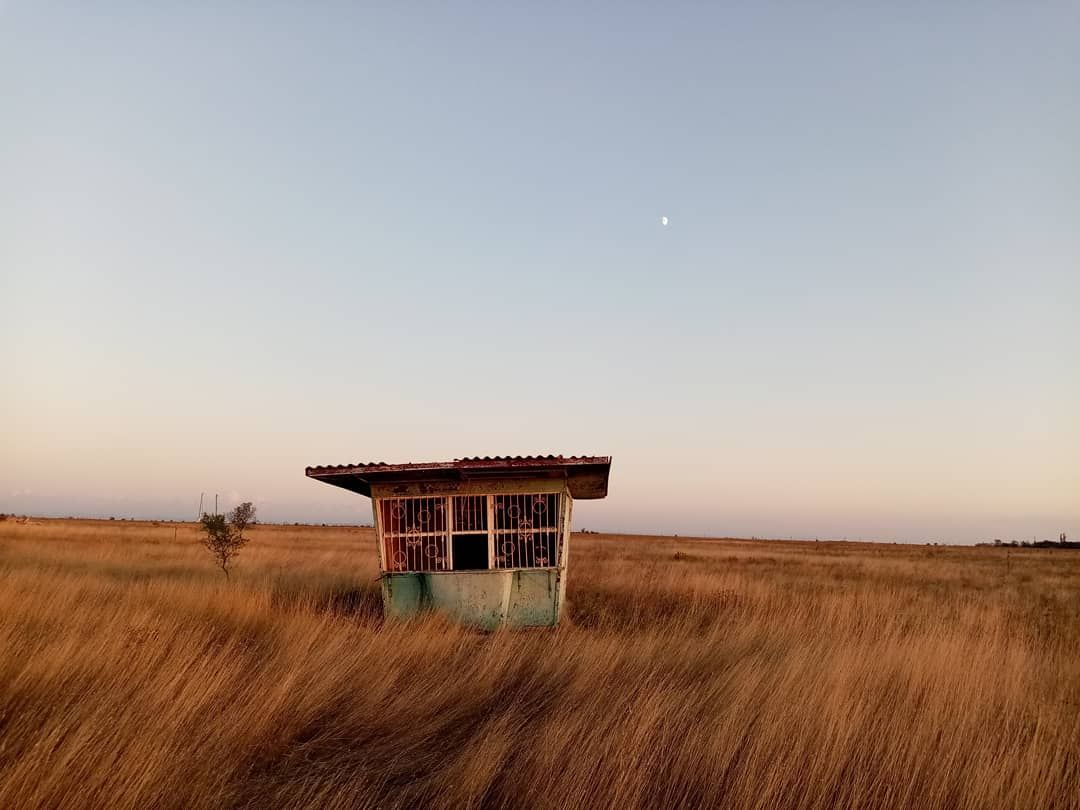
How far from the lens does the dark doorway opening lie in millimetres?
16438

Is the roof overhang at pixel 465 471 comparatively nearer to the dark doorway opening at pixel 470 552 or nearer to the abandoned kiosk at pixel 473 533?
the abandoned kiosk at pixel 473 533

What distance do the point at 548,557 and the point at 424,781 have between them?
713cm

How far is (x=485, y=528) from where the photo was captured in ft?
38.8

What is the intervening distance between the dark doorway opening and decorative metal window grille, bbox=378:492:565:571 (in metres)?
4.45

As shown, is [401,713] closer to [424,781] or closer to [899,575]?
[424,781]

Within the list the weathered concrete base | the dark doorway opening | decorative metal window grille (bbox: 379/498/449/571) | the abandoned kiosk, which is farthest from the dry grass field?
the dark doorway opening

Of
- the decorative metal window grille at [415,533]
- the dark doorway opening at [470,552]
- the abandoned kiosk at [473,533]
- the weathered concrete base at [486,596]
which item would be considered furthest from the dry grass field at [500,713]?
the dark doorway opening at [470,552]

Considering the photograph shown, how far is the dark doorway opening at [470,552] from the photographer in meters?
16.4

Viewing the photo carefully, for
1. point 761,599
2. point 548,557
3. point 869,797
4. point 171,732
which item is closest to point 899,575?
point 761,599

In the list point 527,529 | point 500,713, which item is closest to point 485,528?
point 527,529

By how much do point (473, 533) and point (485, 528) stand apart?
273 mm

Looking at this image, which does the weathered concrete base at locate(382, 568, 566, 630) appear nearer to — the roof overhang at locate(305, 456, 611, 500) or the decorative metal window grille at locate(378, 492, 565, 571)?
the decorative metal window grille at locate(378, 492, 565, 571)

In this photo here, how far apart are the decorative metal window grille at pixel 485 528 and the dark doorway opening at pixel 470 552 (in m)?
4.45

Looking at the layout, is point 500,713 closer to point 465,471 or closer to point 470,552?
point 465,471
